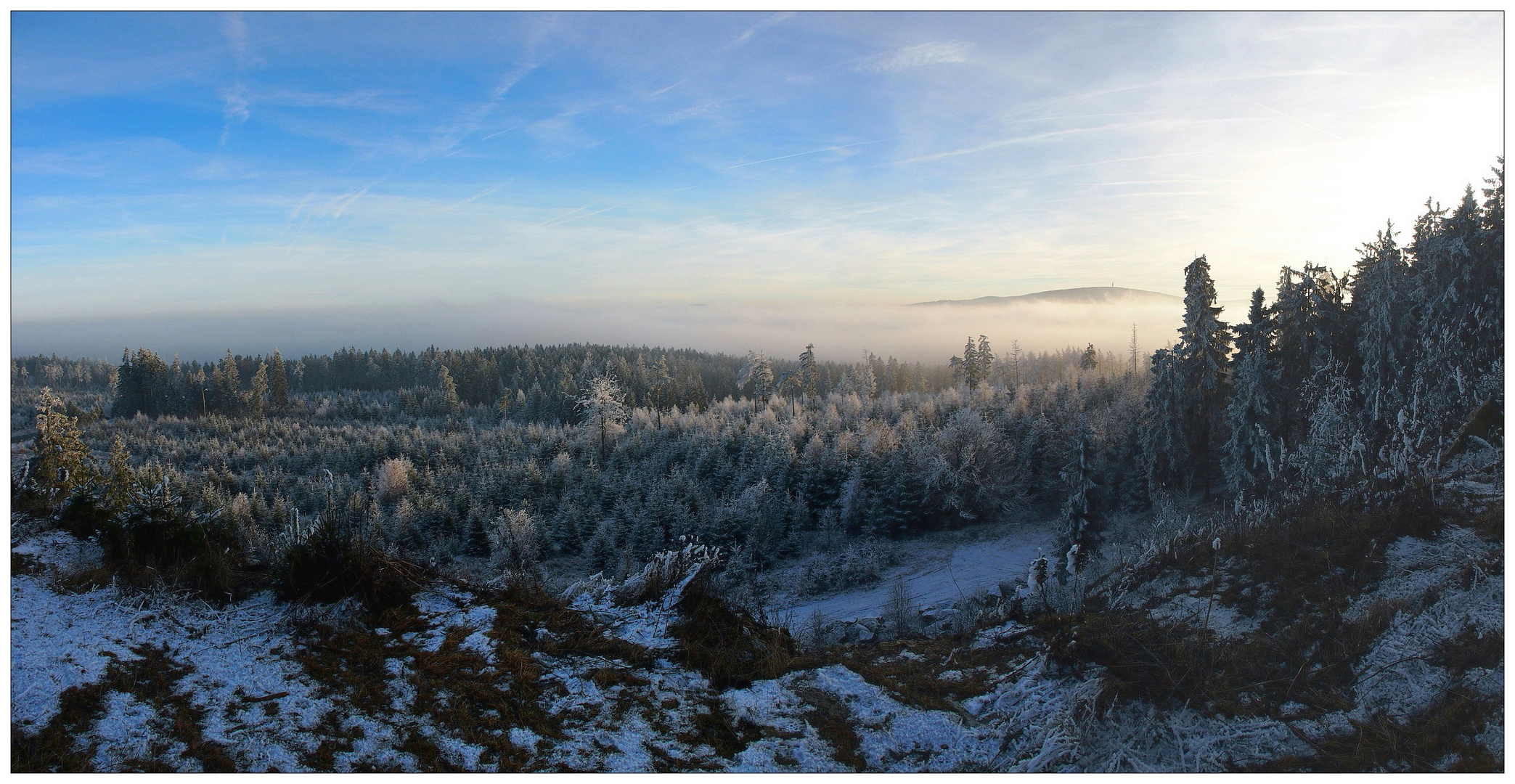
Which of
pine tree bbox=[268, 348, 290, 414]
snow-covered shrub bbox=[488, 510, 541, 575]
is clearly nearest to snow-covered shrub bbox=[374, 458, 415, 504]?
snow-covered shrub bbox=[488, 510, 541, 575]

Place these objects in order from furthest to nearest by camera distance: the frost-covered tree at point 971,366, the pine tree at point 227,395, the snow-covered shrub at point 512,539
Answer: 1. the pine tree at point 227,395
2. the frost-covered tree at point 971,366
3. the snow-covered shrub at point 512,539

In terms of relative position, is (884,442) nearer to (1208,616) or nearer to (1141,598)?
(1141,598)

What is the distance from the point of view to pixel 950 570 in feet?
101

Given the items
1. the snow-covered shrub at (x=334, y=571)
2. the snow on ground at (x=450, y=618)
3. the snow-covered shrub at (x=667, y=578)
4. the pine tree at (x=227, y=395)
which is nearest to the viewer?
the snow on ground at (x=450, y=618)

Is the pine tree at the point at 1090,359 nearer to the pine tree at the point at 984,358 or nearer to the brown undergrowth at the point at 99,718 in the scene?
the pine tree at the point at 984,358

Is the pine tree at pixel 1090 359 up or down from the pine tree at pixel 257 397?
up

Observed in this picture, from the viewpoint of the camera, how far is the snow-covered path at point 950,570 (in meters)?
25.0

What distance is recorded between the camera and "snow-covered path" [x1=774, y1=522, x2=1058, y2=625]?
2503 cm

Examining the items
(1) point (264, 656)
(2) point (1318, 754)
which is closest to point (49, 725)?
(1) point (264, 656)

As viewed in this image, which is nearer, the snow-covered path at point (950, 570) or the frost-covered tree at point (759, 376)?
the snow-covered path at point (950, 570)

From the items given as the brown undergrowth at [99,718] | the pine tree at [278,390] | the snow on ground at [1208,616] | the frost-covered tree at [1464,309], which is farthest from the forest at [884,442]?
the pine tree at [278,390]

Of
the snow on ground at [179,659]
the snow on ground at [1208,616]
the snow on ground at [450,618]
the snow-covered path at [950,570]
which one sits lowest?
the snow-covered path at [950,570]

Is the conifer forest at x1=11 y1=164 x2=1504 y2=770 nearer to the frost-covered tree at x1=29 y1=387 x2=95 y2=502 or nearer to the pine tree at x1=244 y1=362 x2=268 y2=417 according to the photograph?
the frost-covered tree at x1=29 y1=387 x2=95 y2=502

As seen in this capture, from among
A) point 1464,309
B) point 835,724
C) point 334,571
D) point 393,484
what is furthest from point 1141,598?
point 393,484
